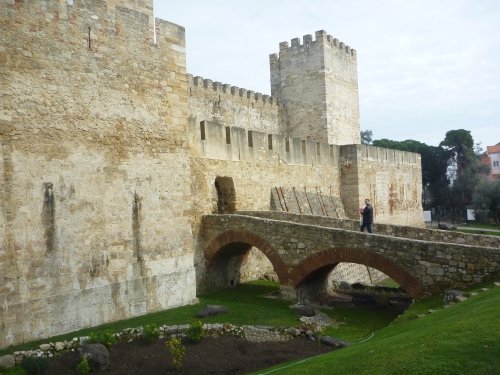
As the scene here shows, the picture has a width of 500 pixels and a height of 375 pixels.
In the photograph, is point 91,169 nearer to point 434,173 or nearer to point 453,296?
point 453,296

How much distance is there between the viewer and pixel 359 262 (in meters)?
11.5

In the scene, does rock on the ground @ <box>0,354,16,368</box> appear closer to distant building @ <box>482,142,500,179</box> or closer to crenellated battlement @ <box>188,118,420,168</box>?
crenellated battlement @ <box>188,118,420,168</box>

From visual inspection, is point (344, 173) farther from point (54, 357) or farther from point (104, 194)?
point (54, 357)

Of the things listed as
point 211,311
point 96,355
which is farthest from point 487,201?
point 96,355

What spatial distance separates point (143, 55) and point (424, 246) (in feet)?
25.3

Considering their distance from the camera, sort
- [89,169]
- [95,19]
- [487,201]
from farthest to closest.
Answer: [487,201]
[95,19]
[89,169]

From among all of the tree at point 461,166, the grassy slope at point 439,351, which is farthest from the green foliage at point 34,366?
the tree at point 461,166

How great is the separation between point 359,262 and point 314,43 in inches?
707

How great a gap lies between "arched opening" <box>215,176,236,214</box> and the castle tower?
12.0 m

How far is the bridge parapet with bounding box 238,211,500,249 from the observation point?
44.1ft

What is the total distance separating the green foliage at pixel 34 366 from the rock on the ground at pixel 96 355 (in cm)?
68

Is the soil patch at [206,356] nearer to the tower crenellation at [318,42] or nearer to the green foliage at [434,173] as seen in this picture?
the tower crenellation at [318,42]

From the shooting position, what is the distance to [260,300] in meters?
13.0

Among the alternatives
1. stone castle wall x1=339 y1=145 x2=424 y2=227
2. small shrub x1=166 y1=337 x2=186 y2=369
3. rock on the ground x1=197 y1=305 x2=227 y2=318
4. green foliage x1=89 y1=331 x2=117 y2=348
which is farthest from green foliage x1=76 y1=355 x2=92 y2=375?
stone castle wall x1=339 y1=145 x2=424 y2=227
